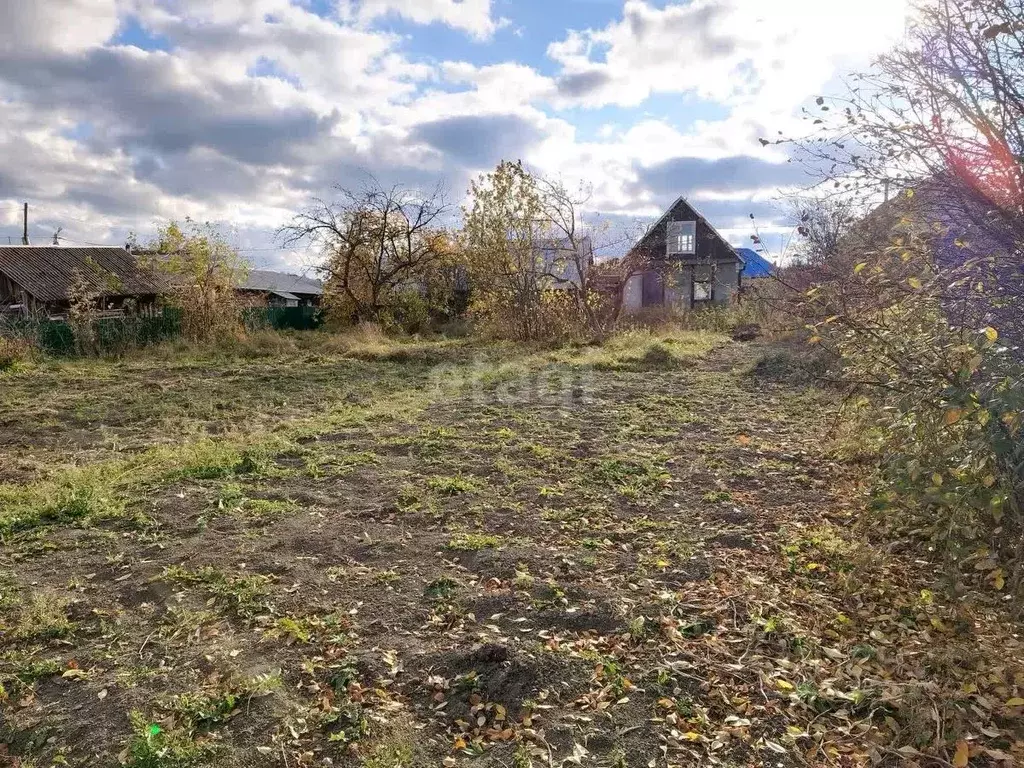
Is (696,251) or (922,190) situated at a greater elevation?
(696,251)

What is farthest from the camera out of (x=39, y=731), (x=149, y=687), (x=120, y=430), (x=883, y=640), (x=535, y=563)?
(x=120, y=430)

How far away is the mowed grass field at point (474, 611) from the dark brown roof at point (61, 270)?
2291 cm

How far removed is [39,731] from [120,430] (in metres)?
5.63

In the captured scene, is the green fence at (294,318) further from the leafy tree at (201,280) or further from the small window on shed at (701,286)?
the small window on shed at (701,286)

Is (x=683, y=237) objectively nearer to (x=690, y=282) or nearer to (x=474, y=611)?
(x=690, y=282)

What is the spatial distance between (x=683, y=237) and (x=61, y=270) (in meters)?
26.7

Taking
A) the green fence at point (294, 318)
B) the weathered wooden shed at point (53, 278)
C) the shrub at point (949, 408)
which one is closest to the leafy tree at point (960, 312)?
the shrub at point (949, 408)

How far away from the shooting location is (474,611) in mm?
3311

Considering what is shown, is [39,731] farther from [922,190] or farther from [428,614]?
[922,190]

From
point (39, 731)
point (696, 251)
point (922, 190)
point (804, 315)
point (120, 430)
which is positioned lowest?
point (39, 731)

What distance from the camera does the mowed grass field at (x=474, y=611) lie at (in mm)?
2447

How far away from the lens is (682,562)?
152 inches

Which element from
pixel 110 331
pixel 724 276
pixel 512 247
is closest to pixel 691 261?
pixel 724 276

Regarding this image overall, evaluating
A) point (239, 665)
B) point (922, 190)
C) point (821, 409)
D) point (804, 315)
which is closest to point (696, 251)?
point (821, 409)
